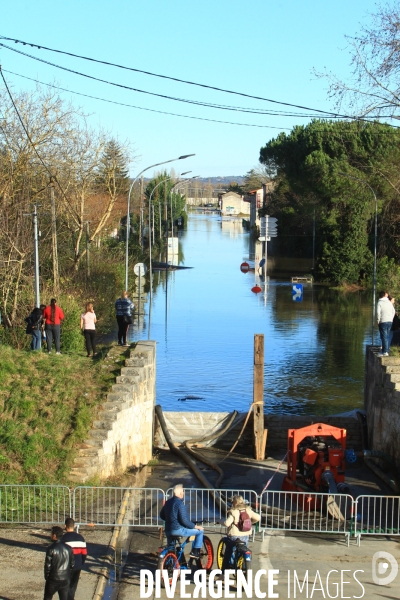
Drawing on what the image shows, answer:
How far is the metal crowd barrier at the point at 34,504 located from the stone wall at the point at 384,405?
8.06m

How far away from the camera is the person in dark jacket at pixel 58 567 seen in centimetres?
950

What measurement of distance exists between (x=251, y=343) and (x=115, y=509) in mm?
22851

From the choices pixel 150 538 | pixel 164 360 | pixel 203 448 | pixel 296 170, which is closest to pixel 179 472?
pixel 203 448

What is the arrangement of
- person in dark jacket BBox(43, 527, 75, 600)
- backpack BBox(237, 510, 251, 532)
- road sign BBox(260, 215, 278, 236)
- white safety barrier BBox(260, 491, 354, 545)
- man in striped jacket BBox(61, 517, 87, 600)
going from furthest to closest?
road sign BBox(260, 215, 278, 236), white safety barrier BBox(260, 491, 354, 545), backpack BBox(237, 510, 251, 532), man in striped jacket BBox(61, 517, 87, 600), person in dark jacket BBox(43, 527, 75, 600)

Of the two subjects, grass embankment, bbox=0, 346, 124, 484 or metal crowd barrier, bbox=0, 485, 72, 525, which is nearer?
metal crowd barrier, bbox=0, 485, 72, 525

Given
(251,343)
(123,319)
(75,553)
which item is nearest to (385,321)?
(123,319)

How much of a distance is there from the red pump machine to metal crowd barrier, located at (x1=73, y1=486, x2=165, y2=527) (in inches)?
133

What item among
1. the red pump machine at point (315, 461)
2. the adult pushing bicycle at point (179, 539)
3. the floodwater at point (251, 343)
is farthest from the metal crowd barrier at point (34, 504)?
the floodwater at point (251, 343)

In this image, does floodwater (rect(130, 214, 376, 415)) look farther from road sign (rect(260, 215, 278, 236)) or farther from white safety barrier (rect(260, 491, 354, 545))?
white safety barrier (rect(260, 491, 354, 545))

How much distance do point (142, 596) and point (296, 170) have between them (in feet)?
204

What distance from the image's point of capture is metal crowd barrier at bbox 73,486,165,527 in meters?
13.4

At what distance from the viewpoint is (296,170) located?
70.1 metres

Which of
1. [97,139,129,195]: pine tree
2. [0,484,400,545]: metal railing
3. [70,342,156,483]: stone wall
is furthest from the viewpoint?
[97,139,129,195]: pine tree

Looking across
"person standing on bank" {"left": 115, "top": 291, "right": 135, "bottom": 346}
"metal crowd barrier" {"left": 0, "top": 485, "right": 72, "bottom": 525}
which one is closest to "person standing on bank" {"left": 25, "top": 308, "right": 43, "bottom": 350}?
"person standing on bank" {"left": 115, "top": 291, "right": 135, "bottom": 346}
